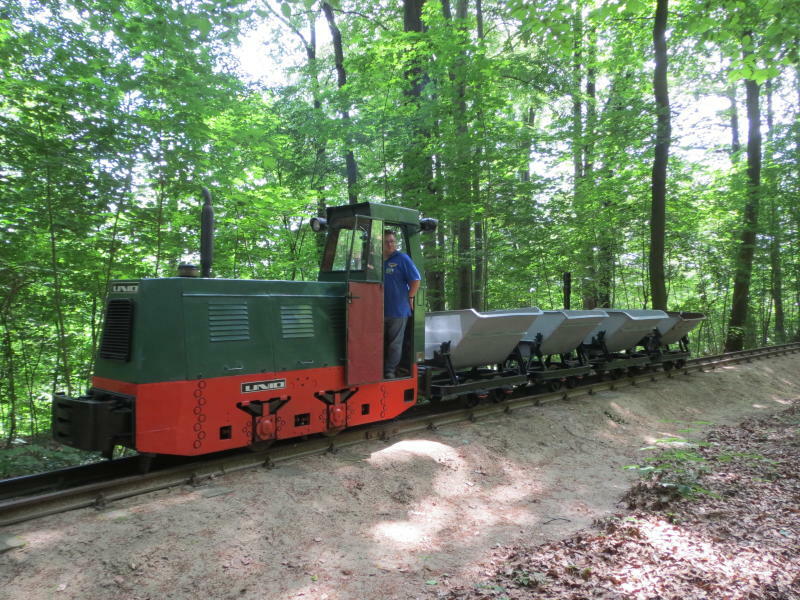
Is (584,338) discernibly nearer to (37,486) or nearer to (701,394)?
(701,394)

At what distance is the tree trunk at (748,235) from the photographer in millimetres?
16953

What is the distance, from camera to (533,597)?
2.96m

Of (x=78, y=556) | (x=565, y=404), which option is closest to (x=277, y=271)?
(x=565, y=404)

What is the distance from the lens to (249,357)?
5035 millimetres

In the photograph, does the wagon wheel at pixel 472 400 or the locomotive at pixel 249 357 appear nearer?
the locomotive at pixel 249 357

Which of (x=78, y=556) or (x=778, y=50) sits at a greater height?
(x=778, y=50)

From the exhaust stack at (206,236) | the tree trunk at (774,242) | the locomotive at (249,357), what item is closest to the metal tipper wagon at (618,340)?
the locomotive at (249,357)

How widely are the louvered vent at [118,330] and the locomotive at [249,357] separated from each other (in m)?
0.02

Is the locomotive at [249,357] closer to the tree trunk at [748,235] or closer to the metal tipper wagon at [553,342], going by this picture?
the metal tipper wagon at [553,342]

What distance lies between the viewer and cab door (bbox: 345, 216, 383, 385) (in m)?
5.68

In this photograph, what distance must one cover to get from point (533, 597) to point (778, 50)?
21.5 ft

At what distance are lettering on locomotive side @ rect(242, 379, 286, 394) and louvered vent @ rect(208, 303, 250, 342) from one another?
0.46 m

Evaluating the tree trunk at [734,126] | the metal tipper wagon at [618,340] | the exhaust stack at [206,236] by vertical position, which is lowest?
the metal tipper wagon at [618,340]

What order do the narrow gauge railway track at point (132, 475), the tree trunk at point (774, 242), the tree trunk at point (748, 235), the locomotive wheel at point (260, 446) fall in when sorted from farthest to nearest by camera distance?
the tree trunk at point (774, 242) < the tree trunk at point (748, 235) < the locomotive wheel at point (260, 446) < the narrow gauge railway track at point (132, 475)
